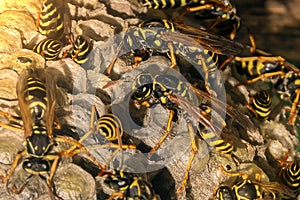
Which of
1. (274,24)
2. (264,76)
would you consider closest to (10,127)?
(264,76)

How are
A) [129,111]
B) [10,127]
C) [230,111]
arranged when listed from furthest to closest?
[230,111] < [129,111] < [10,127]

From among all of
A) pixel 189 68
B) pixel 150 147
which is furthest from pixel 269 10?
pixel 150 147

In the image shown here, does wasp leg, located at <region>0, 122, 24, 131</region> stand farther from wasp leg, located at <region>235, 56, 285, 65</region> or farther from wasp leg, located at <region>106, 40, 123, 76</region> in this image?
wasp leg, located at <region>235, 56, 285, 65</region>

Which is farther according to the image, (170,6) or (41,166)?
(170,6)

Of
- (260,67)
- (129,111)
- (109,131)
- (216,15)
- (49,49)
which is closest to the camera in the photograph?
(109,131)

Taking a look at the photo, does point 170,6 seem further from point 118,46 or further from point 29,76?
point 29,76

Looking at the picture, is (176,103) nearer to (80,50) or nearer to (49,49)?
(80,50)
